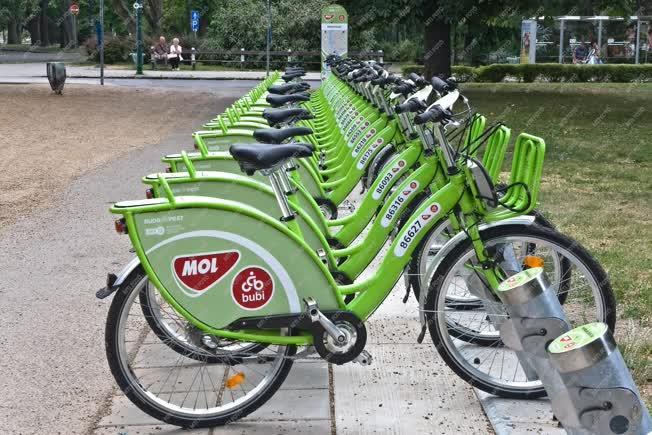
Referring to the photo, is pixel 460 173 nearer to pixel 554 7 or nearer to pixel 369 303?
pixel 369 303

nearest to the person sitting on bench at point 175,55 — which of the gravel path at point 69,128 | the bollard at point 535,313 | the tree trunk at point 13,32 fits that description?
the gravel path at point 69,128

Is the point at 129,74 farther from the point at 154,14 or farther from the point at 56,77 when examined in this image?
the point at 154,14

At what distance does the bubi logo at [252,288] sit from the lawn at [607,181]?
157 centimetres

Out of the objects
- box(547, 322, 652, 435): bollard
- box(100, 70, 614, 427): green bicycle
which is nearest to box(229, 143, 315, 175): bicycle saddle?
box(100, 70, 614, 427): green bicycle

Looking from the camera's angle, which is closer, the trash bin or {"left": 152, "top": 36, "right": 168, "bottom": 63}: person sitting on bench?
the trash bin

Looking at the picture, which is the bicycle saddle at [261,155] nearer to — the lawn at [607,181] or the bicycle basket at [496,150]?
the bicycle basket at [496,150]

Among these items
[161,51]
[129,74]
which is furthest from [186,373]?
[161,51]

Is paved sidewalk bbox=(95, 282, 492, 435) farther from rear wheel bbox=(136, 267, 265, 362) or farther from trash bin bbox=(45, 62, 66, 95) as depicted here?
trash bin bbox=(45, 62, 66, 95)

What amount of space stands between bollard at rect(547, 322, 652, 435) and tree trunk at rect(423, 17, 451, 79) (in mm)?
19624

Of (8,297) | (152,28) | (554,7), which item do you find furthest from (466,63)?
(8,297)

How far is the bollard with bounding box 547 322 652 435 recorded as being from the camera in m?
2.65

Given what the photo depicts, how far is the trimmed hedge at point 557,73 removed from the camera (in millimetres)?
29953

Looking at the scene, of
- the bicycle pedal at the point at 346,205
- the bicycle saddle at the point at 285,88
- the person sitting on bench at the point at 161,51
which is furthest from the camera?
the person sitting on bench at the point at 161,51

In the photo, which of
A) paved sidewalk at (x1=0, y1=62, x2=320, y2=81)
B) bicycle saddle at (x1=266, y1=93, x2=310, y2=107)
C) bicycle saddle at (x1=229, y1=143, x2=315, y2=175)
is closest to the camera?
bicycle saddle at (x1=229, y1=143, x2=315, y2=175)
